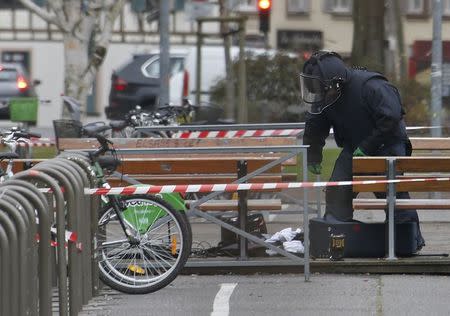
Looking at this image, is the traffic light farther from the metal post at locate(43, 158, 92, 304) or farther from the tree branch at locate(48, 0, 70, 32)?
the metal post at locate(43, 158, 92, 304)

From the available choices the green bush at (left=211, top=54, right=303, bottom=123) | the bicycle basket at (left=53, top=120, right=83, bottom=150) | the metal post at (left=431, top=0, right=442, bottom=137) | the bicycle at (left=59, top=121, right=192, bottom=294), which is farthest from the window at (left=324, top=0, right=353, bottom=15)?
the bicycle at (left=59, top=121, right=192, bottom=294)

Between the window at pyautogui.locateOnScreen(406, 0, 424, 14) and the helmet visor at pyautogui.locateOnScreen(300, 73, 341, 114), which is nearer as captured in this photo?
the helmet visor at pyautogui.locateOnScreen(300, 73, 341, 114)

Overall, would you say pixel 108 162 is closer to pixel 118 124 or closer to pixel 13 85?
pixel 118 124

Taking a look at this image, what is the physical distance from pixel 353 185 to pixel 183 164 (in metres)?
1.28

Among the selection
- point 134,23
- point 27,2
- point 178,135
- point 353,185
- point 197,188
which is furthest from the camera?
point 134,23

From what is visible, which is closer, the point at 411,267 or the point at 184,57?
the point at 411,267

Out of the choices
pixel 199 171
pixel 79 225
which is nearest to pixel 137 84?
pixel 199 171

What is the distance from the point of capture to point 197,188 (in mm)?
9930

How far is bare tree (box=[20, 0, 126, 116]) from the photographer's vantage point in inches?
885

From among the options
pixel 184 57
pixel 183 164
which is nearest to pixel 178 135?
pixel 183 164

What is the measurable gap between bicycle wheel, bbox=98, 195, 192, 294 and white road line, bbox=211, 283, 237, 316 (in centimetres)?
34

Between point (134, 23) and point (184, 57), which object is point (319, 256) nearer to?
point (184, 57)

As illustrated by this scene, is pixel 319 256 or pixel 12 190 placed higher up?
pixel 12 190

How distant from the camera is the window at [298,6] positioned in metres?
49.7
